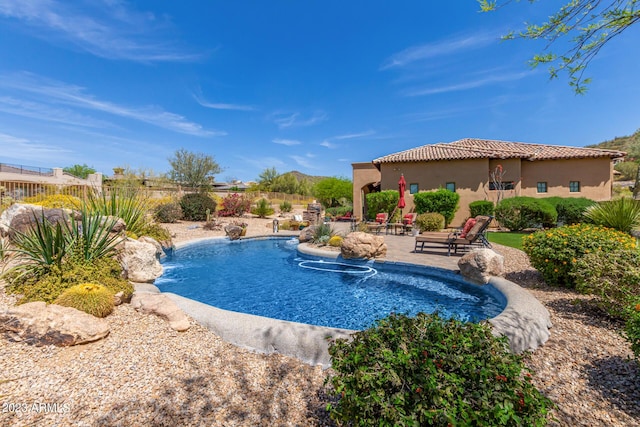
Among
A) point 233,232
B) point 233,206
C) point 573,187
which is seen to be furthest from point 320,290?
point 573,187

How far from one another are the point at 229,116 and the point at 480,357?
2733 centimetres

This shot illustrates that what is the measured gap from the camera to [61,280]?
4309 mm

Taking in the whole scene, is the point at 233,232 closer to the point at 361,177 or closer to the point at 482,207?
the point at 361,177

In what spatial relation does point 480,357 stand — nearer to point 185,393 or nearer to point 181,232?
point 185,393

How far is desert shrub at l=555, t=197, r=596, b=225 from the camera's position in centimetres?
1352

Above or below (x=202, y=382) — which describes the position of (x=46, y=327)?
above

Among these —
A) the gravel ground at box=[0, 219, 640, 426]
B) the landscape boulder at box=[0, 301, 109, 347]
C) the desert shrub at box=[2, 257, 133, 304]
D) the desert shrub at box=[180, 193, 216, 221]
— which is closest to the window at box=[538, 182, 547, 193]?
the gravel ground at box=[0, 219, 640, 426]

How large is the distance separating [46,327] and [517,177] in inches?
819

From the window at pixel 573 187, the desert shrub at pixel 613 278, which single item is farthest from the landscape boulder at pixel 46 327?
the window at pixel 573 187

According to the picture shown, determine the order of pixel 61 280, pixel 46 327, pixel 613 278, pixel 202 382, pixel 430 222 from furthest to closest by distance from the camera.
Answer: pixel 430 222 < pixel 61 280 < pixel 613 278 < pixel 46 327 < pixel 202 382

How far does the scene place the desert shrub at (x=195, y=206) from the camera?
60.0 ft

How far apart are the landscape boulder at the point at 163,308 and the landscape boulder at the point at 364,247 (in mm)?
5546

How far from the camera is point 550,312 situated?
427cm

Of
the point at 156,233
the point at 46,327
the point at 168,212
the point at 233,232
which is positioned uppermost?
the point at 168,212
